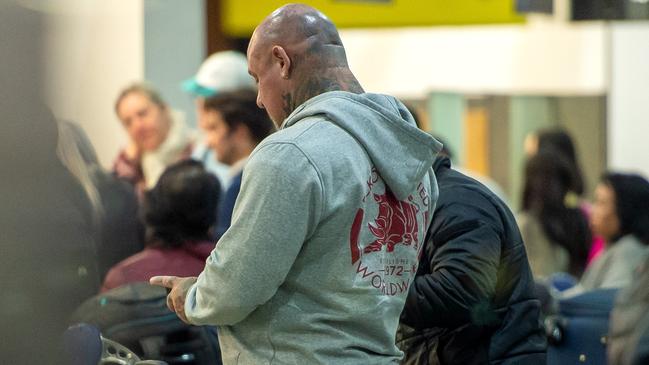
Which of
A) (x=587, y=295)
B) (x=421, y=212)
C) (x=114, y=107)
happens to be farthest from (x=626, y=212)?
(x=421, y=212)

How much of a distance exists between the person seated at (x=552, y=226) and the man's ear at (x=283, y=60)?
16.7 ft

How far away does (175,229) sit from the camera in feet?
14.0

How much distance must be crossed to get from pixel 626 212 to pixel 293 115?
14.0ft

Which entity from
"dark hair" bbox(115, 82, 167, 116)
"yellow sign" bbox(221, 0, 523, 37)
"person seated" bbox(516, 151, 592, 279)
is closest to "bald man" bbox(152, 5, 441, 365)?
"dark hair" bbox(115, 82, 167, 116)

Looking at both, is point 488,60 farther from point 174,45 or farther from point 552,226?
point 174,45

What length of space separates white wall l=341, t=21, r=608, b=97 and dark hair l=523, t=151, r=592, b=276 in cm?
410

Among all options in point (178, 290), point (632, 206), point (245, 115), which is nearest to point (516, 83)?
point (632, 206)

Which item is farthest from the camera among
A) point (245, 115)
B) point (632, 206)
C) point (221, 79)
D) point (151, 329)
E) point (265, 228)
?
point (632, 206)

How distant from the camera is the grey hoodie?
2.32 meters

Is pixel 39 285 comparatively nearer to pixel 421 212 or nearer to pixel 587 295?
pixel 421 212

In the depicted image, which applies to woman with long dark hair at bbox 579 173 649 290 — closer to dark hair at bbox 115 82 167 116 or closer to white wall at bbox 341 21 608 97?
dark hair at bbox 115 82 167 116

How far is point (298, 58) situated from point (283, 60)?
1.3 inches

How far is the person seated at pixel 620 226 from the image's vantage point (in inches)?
245

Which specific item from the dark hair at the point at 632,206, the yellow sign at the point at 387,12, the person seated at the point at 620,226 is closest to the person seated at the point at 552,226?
the person seated at the point at 620,226
